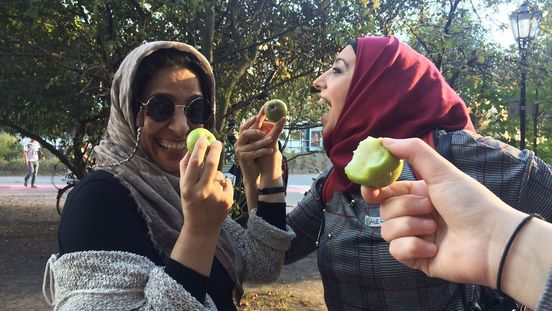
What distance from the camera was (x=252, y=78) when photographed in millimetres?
6801

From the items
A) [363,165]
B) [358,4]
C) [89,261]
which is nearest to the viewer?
[363,165]

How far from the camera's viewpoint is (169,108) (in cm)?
205

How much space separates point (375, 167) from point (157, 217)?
97 centimetres

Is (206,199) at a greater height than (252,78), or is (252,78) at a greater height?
(252,78)

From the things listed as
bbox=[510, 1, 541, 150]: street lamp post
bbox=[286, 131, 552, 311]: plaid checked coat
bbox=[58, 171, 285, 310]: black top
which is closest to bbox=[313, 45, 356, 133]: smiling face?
bbox=[286, 131, 552, 311]: plaid checked coat

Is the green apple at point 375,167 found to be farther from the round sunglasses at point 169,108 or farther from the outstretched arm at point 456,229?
the round sunglasses at point 169,108

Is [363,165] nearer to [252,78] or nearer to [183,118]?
[183,118]

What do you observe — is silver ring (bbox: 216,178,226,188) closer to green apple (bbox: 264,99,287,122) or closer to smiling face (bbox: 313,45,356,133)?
smiling face (bbox: 313,45,356,133)

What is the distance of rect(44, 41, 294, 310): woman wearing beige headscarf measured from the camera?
1570 mm

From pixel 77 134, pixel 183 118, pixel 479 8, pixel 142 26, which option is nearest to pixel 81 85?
pixel 142 26

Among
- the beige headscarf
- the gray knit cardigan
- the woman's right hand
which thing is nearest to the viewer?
the gray knit cardigan

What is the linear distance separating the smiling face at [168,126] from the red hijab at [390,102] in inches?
29.7

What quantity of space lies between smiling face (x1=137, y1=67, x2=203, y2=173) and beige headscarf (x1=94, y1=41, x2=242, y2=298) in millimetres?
44

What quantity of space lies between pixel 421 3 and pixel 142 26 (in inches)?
150
